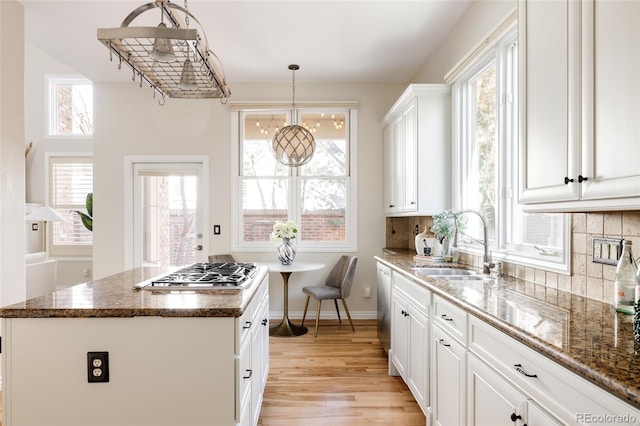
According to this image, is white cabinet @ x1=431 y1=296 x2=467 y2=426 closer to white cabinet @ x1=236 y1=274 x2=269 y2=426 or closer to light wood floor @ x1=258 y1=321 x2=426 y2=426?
light wood floor @ x1=258 y1=321 x2=426 y2=426

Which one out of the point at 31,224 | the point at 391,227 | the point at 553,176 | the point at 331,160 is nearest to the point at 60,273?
the point at 31,224

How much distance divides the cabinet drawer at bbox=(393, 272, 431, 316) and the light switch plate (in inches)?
32.5

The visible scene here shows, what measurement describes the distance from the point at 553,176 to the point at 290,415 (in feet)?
6.77

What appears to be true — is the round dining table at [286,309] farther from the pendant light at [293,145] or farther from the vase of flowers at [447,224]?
the vase of flowers at [447,224]

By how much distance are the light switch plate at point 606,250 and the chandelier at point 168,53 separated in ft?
6.40

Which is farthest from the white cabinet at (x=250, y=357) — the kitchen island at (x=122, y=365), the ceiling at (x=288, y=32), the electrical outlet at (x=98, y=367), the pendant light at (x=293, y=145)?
the ceiling at (x=288, y=32)

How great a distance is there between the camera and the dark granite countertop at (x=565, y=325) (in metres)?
0.90

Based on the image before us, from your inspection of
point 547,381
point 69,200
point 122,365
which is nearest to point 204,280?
point 122,365

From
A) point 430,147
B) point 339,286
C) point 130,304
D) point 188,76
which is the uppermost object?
point 188,76

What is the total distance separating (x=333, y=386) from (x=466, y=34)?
9.74 ft

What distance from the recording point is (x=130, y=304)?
1.59 meters

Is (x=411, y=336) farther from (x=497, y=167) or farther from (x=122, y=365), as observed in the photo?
(x=122, y=365)

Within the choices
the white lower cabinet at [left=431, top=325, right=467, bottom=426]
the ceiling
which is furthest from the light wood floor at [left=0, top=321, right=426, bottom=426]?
the ceiling

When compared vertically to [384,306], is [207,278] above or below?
above
